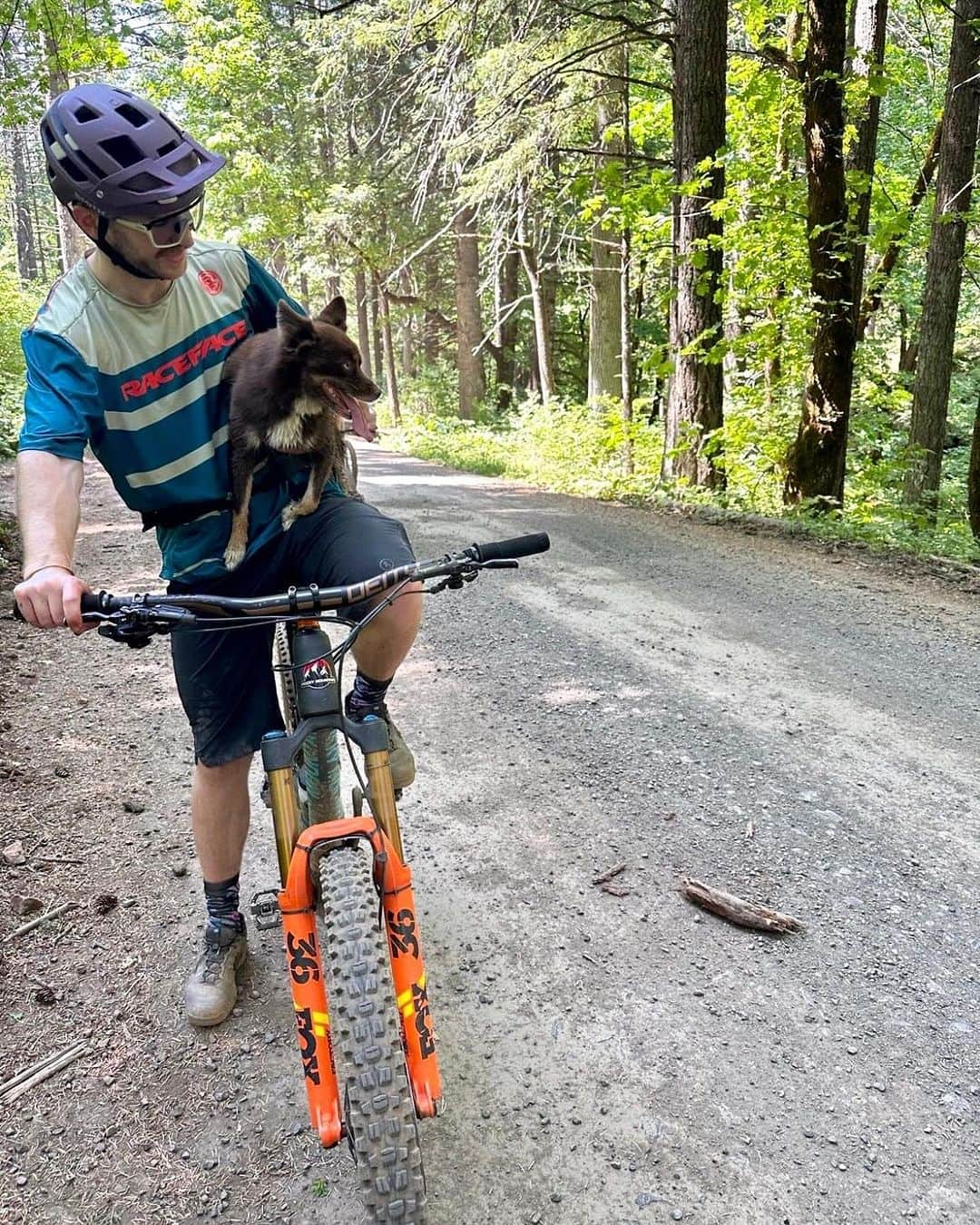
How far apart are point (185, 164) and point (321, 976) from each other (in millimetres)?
1973

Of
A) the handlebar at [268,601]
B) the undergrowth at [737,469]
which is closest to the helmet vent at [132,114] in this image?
the handlebar at [268,601]

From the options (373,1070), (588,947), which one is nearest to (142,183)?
(373,1070)

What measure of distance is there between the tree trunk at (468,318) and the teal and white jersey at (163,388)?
55.4 ft

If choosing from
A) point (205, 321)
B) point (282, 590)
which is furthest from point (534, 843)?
point (205, 321)

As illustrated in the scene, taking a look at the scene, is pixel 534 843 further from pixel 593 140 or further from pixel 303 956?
pixel 593 140

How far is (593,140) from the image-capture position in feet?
44.3

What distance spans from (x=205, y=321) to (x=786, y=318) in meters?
8.25

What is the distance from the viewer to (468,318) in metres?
19.6

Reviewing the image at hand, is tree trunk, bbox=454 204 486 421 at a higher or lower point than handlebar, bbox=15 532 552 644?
higher

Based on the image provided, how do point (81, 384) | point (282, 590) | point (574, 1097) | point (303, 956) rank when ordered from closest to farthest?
1. point (303, 956)
2. point (81, 384)
3. point (574, 1097)
4. point (282, 590)

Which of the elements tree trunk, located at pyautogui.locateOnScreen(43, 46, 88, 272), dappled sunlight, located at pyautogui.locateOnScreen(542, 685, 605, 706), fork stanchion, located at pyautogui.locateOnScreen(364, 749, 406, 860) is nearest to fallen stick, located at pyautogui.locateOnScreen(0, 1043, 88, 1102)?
fork stanchion, located at pyautogui.locateOnScreen(364, 749, 406, 860)

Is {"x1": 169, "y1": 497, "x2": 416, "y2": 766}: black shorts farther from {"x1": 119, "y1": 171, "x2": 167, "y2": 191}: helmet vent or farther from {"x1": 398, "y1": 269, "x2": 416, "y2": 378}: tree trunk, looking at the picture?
{"x1": 398, "y1": 269, "x2": 416, "y2": 378}: tree trunk

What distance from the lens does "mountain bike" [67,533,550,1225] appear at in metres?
1.64

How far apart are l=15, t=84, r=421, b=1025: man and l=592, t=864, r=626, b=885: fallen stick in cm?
101
